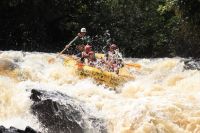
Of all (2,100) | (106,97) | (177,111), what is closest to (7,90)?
(2,100)

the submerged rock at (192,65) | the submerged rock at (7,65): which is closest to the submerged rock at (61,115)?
the submerged rock at (7,65)

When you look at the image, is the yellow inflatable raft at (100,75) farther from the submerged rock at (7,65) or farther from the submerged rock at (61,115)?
the submerged rock at (61,115)

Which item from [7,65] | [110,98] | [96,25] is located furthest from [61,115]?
[96,25]

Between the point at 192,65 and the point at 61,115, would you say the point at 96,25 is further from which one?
the point at 61,115

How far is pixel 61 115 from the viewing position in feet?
35.2

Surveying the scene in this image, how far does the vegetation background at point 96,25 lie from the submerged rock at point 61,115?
438 inches

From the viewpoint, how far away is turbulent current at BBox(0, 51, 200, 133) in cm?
1051

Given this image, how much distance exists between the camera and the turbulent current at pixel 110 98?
10508mm

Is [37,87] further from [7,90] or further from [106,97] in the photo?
[106,97]

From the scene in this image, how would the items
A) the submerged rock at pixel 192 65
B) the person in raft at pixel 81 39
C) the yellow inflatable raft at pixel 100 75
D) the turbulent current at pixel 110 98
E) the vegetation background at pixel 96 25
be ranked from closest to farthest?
1. the turbulent current at pixel 110 98
2. the yellow inflatable raft at pixel 100 75
3. the person in raft at pixel 81 39
4. the submerged rock at pixel 192 65
5. the vegetation background at pixel 96 25

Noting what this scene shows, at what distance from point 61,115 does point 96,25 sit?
1253 centimetres

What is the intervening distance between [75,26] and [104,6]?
5.49 ft

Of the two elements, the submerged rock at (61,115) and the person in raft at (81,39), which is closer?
the submerged rock at (61,115)

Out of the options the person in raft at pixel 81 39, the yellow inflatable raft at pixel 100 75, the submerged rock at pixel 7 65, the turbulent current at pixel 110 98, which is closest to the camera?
the turbulent current at pixel 110 98
